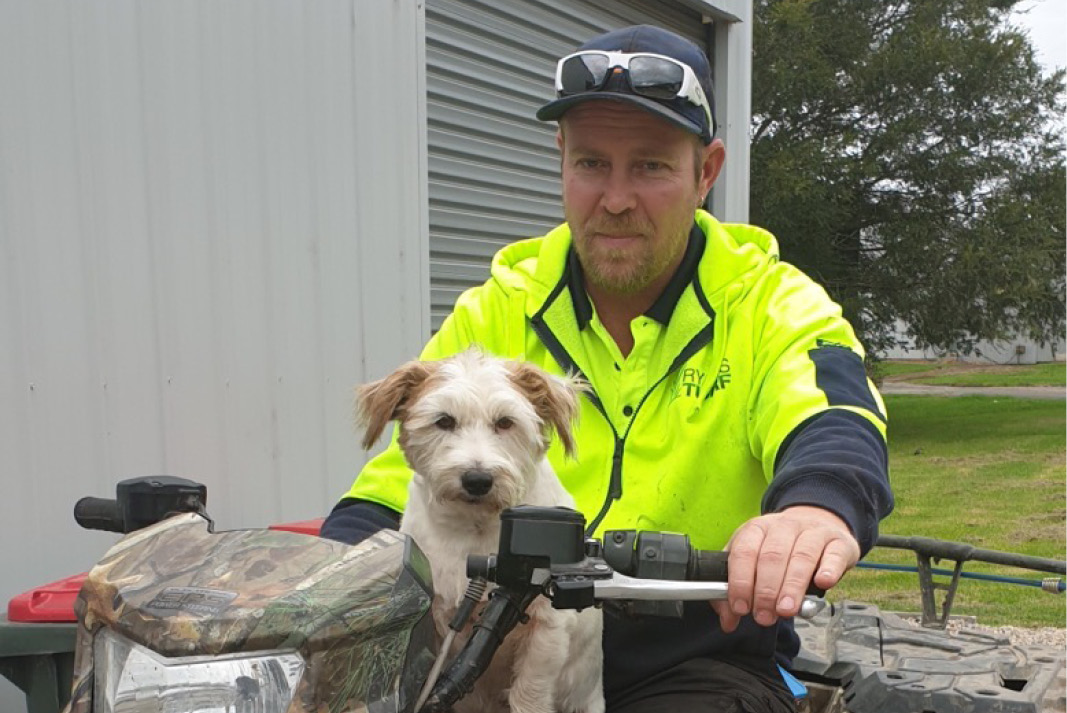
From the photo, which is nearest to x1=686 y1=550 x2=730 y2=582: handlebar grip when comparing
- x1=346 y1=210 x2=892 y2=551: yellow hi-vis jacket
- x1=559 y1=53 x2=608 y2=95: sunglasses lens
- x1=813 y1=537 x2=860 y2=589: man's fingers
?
x1=813 y1=537 x2=860 y2=589: man's fingers

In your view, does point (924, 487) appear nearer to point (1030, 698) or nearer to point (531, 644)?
point (1030, 698)

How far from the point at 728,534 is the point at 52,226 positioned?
2.15m

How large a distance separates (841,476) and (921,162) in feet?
72.0

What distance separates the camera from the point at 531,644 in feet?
7.22

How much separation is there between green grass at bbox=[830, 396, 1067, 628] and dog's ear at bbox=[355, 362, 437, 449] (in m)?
7.30

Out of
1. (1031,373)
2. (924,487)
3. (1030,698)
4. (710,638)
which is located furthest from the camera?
(1031,373)

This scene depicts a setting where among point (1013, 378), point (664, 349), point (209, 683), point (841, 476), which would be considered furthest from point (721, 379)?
point (1013, 378)

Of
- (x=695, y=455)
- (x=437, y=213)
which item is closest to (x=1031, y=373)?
(x=437, y=213)

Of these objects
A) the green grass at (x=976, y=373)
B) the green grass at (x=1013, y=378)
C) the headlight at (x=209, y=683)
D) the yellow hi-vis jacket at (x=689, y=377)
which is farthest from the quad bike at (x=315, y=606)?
the green grass at (x=1013, y=378)

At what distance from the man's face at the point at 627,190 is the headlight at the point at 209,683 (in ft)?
5.27

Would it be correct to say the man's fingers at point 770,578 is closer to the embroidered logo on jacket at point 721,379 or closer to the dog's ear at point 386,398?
the embroidered logo on jacket at point 721,379

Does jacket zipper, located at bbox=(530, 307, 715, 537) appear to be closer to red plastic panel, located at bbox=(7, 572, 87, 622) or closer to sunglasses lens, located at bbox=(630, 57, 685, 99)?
sunglasses lens, located at bbox=(630, 57, 685, 99)

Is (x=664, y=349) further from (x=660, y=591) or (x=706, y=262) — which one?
(x=660, y=591)

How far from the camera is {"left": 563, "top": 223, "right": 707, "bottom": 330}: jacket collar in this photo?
266cm
